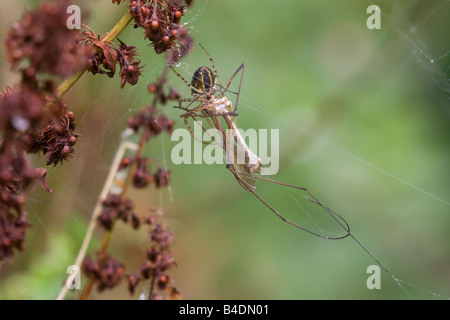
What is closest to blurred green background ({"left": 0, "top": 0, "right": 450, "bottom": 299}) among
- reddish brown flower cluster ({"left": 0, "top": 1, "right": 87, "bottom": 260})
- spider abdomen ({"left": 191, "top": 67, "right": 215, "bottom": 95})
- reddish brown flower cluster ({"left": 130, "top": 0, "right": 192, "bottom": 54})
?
spider abdomen ({"left": 191, "top": 67, "right": 215, "bottom": 95})

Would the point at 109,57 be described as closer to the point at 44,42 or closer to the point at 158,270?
the point at 44,42

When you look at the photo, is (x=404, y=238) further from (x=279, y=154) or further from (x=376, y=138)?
(x=279, y=154)

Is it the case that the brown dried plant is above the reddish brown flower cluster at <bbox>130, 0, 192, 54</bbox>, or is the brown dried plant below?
below

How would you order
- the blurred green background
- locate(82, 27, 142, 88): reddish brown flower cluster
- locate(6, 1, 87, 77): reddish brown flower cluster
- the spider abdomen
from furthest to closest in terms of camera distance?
1. the blurred green background
2. the spider abdomen
3. locate(82, 27, 142, 88): reddish brown flower cluster
4. locate(6, 1, 87, 77): reddish brown flower cluster

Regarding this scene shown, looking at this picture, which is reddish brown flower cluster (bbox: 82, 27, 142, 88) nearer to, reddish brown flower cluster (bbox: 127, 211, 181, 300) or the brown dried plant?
the brown dried plant

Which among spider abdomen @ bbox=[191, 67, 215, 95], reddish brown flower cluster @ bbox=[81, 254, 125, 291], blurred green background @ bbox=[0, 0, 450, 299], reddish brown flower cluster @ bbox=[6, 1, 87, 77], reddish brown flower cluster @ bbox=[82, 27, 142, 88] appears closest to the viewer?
reddish brown flower cluster @ bbox=[6, 1, 87, 77]

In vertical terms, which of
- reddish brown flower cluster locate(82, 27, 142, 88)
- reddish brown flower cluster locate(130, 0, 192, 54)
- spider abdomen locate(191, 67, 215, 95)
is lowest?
reddish brown flower cluster locate(82, 27, 142, 88)
